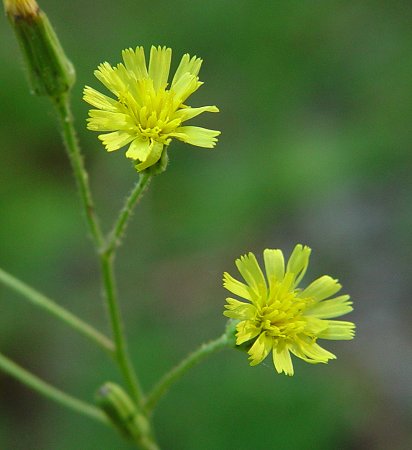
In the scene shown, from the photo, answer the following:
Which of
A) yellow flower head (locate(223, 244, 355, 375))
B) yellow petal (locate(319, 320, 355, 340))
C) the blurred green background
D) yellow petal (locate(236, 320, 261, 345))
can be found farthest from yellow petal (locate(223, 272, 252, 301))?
the blurred green background

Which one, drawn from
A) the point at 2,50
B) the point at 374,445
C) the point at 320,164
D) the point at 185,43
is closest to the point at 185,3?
the point at 185,43

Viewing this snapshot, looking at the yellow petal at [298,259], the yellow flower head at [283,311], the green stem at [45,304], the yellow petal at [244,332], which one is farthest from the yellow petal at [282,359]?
the green stem at [45,304]

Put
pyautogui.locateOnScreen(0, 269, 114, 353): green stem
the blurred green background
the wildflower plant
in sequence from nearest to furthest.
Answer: the wildflower plant
pyautogui.locateOnScreen(0, 269, 114, 353): green stem
the blurred green background

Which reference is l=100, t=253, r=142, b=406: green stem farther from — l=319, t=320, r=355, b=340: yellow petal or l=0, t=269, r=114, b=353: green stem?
l=319, t=320, r=355, b=340: yellow petal

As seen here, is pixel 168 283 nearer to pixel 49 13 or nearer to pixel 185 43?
pixel 185 43

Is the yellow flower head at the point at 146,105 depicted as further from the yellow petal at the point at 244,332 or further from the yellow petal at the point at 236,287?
the yellow petal at the point at 244,332

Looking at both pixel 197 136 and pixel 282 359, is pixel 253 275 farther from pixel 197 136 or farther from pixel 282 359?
pixel 197 136

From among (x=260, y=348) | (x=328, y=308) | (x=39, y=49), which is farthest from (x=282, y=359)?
(x=39, y=49)
